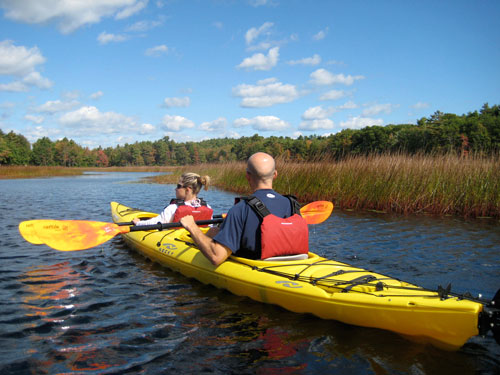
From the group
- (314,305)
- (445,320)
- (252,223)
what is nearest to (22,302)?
(252,223)

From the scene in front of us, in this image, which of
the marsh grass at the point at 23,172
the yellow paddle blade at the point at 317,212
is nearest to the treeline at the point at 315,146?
the yellow paddle blade at the point at 317,212


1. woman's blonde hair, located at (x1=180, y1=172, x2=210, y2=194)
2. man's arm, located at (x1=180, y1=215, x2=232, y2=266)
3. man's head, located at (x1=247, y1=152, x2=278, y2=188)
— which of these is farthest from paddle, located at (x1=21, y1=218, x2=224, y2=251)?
man's head, located at (x1=247, y1=152, x2=278, y2=188)

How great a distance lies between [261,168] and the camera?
3.61 metres

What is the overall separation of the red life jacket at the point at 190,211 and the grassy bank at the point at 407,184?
235 inches

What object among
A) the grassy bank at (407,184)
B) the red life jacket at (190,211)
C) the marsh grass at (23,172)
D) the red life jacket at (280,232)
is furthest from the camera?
the marsh grass at (23,172)

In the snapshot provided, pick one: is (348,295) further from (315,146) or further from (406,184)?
(315,146)

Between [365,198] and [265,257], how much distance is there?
7327mm

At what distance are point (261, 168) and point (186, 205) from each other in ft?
7.91

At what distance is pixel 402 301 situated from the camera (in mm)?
2846

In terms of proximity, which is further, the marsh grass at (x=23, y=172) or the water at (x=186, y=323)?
the marsh grass at (x=23, y=172)

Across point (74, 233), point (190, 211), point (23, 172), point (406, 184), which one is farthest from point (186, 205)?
point (23, 172)

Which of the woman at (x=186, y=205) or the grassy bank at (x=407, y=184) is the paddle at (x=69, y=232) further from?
the grassy bank at (x=407, y=184)

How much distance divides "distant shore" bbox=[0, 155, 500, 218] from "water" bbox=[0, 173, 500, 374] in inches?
109

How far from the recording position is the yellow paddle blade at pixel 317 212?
20.1 ft
